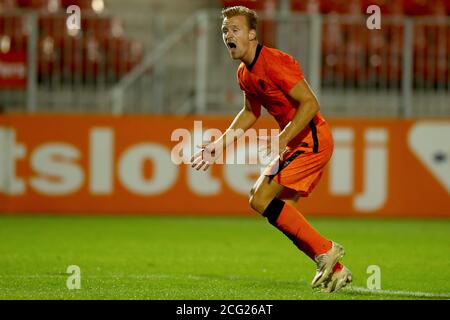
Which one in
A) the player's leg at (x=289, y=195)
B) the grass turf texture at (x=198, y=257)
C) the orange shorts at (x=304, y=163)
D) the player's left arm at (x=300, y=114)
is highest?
the player's left arm at (x=300, y=114)

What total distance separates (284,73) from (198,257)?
3.10 m

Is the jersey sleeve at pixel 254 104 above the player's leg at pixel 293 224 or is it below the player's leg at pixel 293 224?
above

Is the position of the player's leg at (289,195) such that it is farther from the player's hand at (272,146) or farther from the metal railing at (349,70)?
the metal railing at (349,70)

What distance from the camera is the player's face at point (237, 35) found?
7.33 metres

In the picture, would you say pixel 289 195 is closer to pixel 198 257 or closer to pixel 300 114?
pixel 300 114

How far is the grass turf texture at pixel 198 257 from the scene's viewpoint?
7.34 m

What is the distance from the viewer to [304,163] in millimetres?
7516

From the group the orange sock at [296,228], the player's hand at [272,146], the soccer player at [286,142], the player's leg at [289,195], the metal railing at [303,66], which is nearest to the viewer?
the player's hand at [272,146]

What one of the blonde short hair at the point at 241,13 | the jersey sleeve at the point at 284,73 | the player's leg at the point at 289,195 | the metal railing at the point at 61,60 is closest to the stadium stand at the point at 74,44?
the metal railing at the point at 61,60

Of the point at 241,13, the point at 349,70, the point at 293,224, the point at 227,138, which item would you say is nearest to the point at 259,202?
the point at 293,224

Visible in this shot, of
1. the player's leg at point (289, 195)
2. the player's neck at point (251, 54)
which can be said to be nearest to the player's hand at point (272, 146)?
the player's leg at point (289, 195)

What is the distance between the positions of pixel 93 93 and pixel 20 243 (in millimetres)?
4680

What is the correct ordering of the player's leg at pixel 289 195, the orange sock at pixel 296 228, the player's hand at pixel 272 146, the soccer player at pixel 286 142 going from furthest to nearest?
the player's leg at pixel 289 195
the orange sock at pixel 296 228
the soccer player at pixel 286 142
the player's hand at pixel 272 146

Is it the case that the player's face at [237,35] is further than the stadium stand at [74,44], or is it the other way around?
the stadium stand at [74,44]
